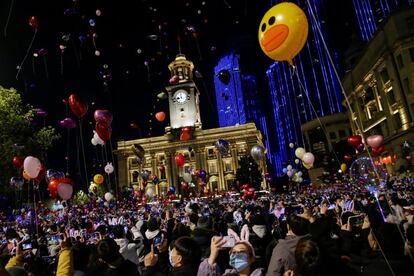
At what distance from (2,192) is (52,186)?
9471 millimetres

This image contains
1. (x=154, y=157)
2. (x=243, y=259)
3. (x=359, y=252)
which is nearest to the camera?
(x=243, y=259)

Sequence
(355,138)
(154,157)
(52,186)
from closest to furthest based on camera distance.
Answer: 1. (52,186)
2. (355,138)
3. (154,157)

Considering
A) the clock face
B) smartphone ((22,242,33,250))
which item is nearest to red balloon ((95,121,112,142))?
smartphone ((22,242,33,250))

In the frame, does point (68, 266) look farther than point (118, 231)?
No

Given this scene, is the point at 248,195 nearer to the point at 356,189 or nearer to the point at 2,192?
the point at 356,189

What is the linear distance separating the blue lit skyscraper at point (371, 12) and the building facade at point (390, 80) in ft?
10.3

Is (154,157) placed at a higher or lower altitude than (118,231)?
higher

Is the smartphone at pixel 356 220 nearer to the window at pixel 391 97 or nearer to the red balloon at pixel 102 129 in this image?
the red balloon at pixel 102 129

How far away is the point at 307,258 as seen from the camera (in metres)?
2.31

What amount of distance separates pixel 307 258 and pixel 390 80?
3644cm

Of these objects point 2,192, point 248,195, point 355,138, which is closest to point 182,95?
point 248,195

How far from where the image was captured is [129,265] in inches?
142

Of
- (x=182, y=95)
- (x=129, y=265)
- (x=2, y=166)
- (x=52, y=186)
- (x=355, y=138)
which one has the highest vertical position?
(x=182, y=95)

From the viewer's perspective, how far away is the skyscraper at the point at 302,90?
61562 mm
